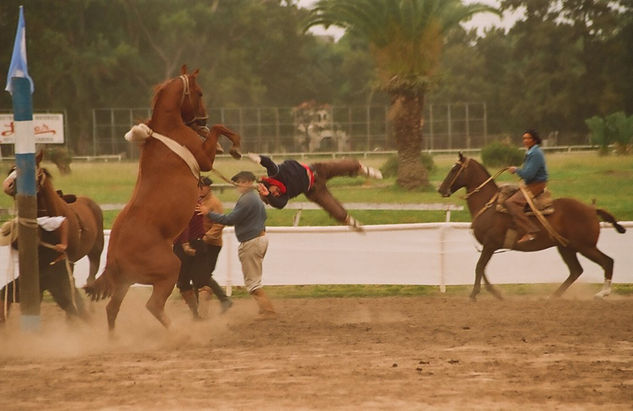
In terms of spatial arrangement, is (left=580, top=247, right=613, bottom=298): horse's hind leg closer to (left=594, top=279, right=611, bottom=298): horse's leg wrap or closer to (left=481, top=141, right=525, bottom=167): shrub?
(left=594, top=279, right=611, bottom=298): horse's leg wrap

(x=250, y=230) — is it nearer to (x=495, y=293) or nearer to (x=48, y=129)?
(x=495, y=293)

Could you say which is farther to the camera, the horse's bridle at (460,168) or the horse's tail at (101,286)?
the horse's bridle at (460,168)

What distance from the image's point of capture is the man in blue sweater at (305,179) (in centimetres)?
1126

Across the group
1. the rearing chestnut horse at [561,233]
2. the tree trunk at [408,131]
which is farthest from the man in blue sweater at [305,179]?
the tree trunk at [408,131]

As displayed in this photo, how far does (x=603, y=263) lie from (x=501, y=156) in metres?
20.1

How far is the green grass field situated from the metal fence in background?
11288 mm

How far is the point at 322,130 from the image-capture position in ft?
173

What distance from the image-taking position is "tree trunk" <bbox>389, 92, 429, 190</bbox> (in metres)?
30.2

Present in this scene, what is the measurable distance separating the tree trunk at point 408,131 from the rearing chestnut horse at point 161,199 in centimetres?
1996

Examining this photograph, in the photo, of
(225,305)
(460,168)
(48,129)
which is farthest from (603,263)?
(48,129)

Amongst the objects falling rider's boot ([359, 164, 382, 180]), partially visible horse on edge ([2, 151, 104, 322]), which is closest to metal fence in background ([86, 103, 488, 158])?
partially visible horse on edge ([2, 151, 104, 322])

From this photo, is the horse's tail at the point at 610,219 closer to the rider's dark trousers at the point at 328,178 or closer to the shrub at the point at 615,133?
the rider's dark trousers at the point at 328,178

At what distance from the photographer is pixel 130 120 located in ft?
173

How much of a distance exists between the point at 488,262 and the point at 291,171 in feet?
17.3
